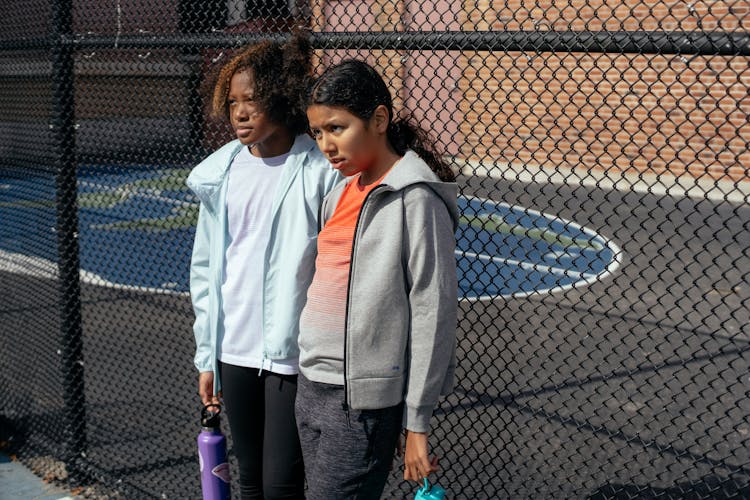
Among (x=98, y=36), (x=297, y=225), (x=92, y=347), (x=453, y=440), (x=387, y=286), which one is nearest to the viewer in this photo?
(x=387, y=286)

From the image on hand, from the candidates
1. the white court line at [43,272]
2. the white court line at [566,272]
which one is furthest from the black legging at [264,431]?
the white court line at [43,272]

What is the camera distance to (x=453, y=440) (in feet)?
15.3

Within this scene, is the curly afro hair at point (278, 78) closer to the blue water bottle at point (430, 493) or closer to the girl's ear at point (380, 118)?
the girl's ear at point (380, 118)

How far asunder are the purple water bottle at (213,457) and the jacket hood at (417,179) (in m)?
1.27

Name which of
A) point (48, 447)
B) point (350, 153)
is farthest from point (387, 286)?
point (48, 447)

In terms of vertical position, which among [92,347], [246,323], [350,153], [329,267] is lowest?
[92,347]

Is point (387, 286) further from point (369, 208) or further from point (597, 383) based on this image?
point (597, 383)

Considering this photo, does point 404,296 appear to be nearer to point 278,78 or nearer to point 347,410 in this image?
point 347,410

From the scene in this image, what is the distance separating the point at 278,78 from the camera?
2.66 meters

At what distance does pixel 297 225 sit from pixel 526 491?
84.5 inches

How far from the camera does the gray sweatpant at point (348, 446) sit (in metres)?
2.27

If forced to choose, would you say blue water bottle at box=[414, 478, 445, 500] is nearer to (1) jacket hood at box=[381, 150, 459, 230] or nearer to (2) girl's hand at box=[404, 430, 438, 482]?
(2) girl's hand at box=[404, 430, 438, 482]

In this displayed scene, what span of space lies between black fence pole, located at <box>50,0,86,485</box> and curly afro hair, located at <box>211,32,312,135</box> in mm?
1618

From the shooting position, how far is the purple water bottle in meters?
2.97
